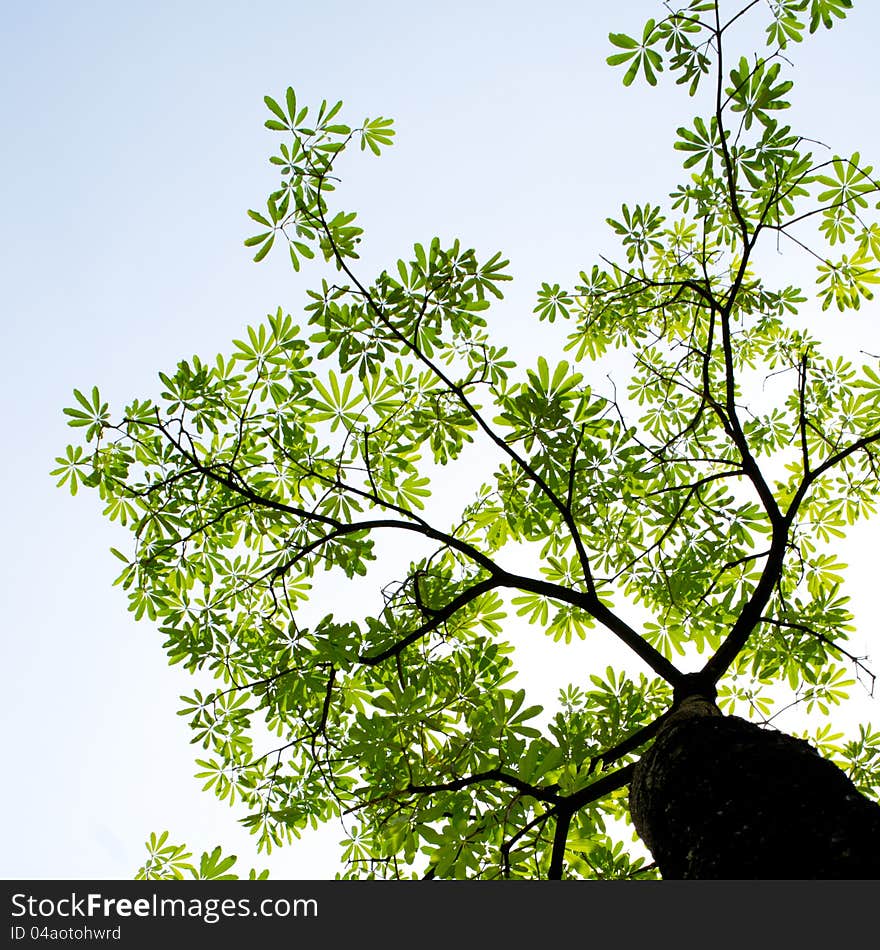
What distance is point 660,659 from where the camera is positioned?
3.28 m

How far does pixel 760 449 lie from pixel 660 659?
2.62m

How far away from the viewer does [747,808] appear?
196cm

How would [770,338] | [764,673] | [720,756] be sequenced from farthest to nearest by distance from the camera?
[770,338], [764,673], [720,756]

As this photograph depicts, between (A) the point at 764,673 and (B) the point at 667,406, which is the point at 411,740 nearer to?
(A) the point at 764,673

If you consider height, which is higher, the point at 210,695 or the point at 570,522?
the point at 570,522

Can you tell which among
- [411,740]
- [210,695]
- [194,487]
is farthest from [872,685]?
[194,487]

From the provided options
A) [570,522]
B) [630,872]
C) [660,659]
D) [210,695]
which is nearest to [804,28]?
[570,522]

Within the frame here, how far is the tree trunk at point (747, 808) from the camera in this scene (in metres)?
1.74

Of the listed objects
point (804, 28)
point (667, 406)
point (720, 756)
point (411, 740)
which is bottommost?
point (720, 756)

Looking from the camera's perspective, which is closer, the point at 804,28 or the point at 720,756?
the point at 720,756

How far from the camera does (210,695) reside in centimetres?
400

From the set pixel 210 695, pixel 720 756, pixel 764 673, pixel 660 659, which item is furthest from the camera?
pixel 764 673

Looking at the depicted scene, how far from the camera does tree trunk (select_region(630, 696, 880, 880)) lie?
174 cm

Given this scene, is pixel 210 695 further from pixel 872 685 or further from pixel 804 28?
pixel 804 28
